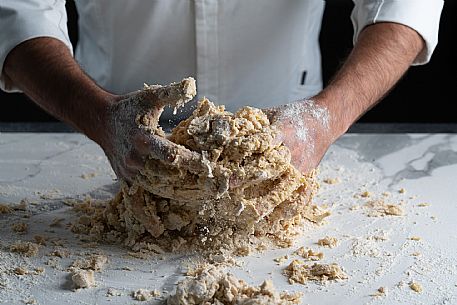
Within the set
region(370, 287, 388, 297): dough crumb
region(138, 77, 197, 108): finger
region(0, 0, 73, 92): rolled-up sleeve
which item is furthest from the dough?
region(0, 0, 73, 92): rolled-up sleeve

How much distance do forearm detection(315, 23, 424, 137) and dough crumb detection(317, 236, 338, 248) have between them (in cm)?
20

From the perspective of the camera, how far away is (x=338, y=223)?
1.39m

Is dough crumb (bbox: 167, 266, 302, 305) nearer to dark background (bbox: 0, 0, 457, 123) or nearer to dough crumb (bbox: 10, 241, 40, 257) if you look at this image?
dough crumb (bbox: 10, 241, 40, 257)

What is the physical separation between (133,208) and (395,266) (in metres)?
0.44

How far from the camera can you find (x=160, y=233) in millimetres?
1275

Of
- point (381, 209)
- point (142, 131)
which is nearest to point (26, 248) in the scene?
point (142, 131)

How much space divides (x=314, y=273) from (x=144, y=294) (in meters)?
0.27

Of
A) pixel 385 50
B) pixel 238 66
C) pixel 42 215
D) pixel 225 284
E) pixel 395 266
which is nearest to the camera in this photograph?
pixel 225 284

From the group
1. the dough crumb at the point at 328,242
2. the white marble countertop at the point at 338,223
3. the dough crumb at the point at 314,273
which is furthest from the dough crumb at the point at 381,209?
the dough crumb at the point at 314,273

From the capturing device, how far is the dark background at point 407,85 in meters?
2.68

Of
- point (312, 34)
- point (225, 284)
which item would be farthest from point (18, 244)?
point (312, 34)

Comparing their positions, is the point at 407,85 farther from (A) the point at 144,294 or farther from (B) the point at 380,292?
(A) the point at 144,294

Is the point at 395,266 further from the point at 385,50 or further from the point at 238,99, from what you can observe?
the point at 238,99

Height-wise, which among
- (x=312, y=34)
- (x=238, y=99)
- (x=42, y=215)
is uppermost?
(x=312, y=34)
